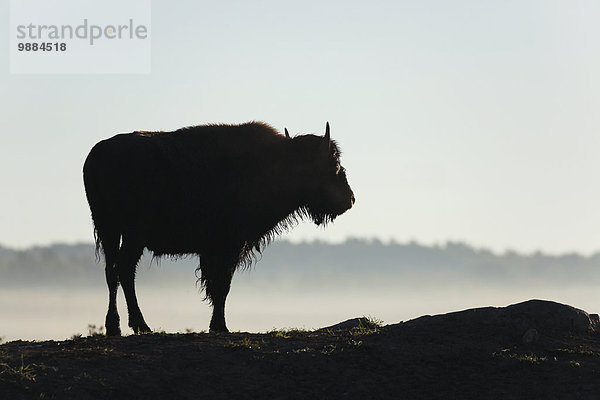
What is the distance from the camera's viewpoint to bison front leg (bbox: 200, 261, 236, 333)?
578 inches

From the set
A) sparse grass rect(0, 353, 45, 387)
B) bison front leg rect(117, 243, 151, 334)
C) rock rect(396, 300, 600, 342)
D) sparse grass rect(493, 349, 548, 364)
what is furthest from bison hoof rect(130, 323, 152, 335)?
sparse grass rect(493, 349, 548, 364)

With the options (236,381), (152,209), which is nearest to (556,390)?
(236,381)

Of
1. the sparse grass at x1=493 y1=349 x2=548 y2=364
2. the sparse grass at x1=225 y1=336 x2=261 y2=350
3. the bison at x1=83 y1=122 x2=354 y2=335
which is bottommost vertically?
the sparse grass at x1=493 y1=349 x2=548 y2=364

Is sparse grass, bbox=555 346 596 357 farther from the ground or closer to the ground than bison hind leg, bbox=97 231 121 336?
closer to the ground

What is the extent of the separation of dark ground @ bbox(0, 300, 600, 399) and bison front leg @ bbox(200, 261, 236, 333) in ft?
5.37

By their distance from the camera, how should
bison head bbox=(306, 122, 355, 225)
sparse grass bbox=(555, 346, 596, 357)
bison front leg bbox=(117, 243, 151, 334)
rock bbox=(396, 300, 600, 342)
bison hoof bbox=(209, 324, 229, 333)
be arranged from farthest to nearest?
bison head bbox=(306, 122, 355, 225), bison hoof bbox=(209, 324, 229, 333), bison front leg bbox=(117, 243, 151, 334), rock bbox=(396, 300, 600, 342), sparse grass bbox=(555, 346, 596, 357)

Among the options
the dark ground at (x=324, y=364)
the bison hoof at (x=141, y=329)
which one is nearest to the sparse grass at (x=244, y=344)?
the dark ground at (x=324, y=364)

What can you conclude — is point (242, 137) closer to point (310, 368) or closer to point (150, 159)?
point (150, 159)

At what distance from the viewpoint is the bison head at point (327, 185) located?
617 inches

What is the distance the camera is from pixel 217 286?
14742 mm

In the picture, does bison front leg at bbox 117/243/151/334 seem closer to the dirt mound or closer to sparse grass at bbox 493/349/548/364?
the dirt mound

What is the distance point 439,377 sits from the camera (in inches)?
449

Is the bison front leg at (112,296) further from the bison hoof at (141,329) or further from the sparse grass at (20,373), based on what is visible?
the sparse grass at (20,373)

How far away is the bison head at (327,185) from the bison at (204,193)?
0.02 m
